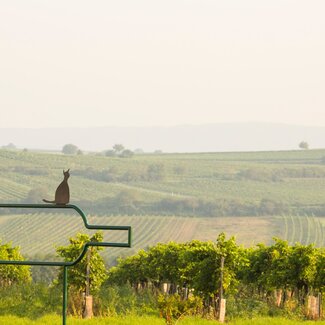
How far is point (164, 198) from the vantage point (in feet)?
562

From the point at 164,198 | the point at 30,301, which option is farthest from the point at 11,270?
the point at 164,198

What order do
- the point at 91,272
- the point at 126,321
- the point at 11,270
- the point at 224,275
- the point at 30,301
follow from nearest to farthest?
1. the point at 126,321
2. the point at 30,301
3. the point at 224,275
4. the point at 91,272
5. the point at 11,270

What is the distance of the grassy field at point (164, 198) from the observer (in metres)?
140

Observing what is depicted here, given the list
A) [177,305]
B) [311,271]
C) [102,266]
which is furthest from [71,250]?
[177,305]

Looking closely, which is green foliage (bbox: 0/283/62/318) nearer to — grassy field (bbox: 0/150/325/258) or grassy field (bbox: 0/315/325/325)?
grassy field (bbox: 0/315/325/325)

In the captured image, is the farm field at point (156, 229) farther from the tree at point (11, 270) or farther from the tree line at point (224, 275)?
the tree line at point (224, 275)

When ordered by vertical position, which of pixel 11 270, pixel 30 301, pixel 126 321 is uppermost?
pixel 126 321

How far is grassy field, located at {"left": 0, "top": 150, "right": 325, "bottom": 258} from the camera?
13962cm

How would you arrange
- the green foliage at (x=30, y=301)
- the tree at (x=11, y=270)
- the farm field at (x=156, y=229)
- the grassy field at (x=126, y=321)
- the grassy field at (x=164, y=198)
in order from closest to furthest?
the grassy field at (x=126, y=321)
the green foliage at (x=30, y=301)
the tree at (x=11, y=270)
the farm field at (x=156, y=229)
the grassy field at (x=164, y=198)

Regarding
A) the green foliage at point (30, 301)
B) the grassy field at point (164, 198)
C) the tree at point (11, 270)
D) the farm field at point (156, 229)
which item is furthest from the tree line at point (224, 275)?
the farm field at point (156, 229)

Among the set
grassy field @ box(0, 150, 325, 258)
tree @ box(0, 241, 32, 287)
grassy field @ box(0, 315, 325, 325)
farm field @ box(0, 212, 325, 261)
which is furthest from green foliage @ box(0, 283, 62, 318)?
farm field @ box(0, 212, 325, 261)

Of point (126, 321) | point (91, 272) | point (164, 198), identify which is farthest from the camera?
point (164, 198)

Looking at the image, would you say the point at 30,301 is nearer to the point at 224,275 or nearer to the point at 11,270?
the point at 224,275

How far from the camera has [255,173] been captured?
190625 millimetres
